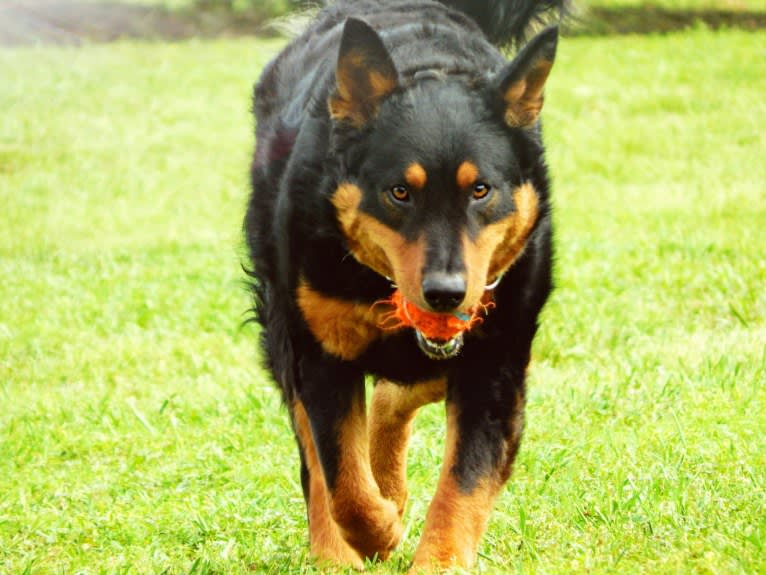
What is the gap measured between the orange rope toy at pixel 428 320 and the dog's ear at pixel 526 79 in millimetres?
637

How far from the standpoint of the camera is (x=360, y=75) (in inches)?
167

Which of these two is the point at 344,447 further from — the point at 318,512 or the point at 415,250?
the point at 415,250

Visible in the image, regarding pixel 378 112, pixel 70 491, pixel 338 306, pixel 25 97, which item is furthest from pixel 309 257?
pixel 25 97

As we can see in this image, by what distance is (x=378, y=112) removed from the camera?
4305 millimetres

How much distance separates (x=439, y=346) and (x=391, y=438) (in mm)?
1048

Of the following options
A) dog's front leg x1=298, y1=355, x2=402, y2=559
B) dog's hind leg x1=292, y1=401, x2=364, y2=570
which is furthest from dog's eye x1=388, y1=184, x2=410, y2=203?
dog's hind leg x1=292, y1=401, x2=364, y2=570

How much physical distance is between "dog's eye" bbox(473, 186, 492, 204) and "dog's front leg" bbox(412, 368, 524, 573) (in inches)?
25.9

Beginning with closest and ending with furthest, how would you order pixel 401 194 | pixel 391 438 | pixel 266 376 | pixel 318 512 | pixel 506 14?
pixel 401 194 → pixel 318 512 → pixel 391 438 → pixel 506 14 → pixel 266 376

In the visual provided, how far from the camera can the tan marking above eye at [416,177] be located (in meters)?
4.10

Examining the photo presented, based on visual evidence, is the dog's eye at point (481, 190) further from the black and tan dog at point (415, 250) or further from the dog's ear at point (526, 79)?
the dog's ear at point (526, 79)

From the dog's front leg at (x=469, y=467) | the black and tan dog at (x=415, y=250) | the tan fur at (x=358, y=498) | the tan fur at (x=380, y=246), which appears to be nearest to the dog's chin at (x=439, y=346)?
the black and tan dog at (x=415, y=250)

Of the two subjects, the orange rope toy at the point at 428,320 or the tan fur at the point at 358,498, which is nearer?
the orange rope toy at the point at 428,320

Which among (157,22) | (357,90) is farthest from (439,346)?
(157,22)

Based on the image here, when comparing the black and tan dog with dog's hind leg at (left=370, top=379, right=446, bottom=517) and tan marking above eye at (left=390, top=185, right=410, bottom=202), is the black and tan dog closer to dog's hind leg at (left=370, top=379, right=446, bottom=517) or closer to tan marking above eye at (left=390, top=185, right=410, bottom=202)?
tan marking above eye at (left=390, top=185, right=410, bottom=202)
